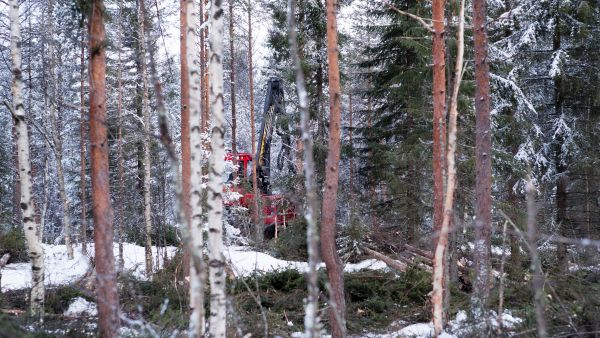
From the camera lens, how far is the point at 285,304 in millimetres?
8727

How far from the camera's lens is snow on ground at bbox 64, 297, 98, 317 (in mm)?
7664

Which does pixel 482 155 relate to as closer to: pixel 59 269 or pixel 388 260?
pixel 388 260

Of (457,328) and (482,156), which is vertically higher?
(482,156)

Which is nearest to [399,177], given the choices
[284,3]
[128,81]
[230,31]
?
[284,3]

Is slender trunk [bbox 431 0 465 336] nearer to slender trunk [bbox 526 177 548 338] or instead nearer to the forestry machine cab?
slender trunk [bbox 526 177 548 338]

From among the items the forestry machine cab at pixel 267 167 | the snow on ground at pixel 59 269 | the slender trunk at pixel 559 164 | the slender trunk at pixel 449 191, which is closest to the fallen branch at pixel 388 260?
the forestry machine cab at pixel 267 167

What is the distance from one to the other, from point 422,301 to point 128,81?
14178 millimetres

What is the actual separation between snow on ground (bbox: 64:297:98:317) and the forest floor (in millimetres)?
16

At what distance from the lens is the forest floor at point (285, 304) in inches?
239

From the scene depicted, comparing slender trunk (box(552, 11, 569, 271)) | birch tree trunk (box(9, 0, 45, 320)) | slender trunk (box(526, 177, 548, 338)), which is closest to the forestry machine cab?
slender trunk (box(552, 11, 569, 271))

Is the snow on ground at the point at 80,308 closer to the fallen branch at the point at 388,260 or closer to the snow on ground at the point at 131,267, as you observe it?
the snow on ground at the point at 131,267

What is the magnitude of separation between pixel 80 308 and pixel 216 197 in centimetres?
522

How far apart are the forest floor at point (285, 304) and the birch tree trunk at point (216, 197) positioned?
1.12 meters

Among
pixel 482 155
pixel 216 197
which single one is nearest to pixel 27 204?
pixel 216 197
